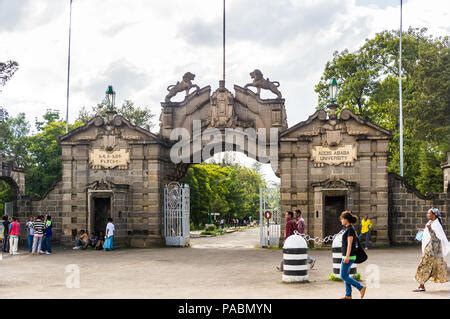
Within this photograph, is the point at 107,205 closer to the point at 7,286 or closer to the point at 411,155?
the point at 7,286

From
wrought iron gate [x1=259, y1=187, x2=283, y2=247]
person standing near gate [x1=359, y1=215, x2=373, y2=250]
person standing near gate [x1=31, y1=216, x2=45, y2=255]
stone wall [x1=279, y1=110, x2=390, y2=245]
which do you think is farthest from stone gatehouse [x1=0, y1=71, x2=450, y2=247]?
person standing near gate [x1=31, y1=216, x2=45, y2=255]

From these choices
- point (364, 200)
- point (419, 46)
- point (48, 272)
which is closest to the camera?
point (48, 272)

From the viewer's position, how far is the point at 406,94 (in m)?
38.1

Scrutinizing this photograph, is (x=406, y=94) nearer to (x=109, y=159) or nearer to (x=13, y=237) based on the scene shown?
(x=109, y=159)

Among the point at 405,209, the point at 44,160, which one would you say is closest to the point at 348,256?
the point at 405,209

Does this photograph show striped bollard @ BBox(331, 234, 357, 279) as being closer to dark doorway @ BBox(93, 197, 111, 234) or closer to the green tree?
dark doorway @ BBox(93, 197, 111, 234)

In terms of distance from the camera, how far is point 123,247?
26.7 m

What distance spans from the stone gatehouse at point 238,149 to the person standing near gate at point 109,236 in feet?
4.06

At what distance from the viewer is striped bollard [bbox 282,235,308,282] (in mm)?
13953

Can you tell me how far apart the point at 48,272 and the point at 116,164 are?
1048cm

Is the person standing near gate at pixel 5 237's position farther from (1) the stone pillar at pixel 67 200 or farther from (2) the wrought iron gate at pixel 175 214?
(2) the wrought iron gate at pixel 175 214

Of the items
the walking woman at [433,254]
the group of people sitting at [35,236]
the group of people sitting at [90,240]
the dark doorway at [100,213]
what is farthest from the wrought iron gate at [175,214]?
the walking woman at [433,254]

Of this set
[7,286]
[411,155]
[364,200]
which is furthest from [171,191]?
[411,155]

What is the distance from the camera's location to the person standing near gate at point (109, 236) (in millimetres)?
25016
